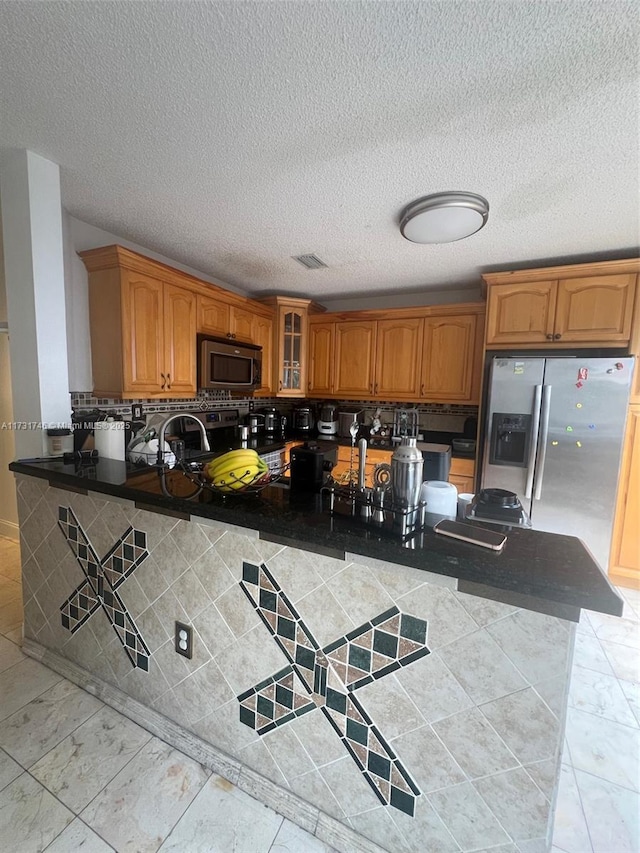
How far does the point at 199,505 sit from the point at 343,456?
2.54 meters

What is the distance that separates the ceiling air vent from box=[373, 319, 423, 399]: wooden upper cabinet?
0.95 m

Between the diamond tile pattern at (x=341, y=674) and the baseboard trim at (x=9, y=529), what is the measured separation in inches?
122

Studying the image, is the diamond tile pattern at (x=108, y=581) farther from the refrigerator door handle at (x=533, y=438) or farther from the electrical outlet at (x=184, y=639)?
the refrigerator door handle at (x=533, y=438)

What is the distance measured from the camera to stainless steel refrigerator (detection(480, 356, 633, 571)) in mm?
2465

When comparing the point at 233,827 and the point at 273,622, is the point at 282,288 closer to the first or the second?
the point at 273,622

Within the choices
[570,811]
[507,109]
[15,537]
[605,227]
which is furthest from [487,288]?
[15,537]

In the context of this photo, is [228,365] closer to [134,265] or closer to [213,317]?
[213,317]

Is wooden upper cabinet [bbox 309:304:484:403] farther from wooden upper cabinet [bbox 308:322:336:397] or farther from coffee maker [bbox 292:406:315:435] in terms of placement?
coffee maker [bbox 292:406:315:435]

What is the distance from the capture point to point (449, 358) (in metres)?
3.34

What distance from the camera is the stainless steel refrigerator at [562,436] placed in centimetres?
246

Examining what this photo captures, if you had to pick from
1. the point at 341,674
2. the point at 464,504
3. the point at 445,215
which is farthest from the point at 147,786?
the point at 445,215

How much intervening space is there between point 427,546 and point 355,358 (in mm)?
3010

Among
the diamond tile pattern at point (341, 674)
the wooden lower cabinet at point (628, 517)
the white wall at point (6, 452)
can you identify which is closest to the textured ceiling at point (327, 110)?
the wooden lower cabinet at point (628, 517)

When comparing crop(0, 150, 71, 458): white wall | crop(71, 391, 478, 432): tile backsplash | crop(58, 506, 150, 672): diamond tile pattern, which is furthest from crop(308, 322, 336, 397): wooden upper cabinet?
crop(58, 506, 150, 672): diamond tile pattern
